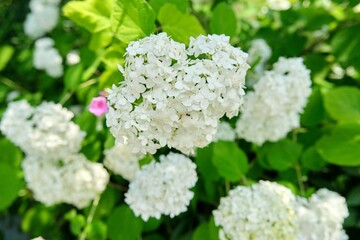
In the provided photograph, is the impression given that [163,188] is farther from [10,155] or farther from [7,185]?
[10,155]

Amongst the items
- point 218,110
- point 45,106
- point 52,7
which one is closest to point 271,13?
point 52,7

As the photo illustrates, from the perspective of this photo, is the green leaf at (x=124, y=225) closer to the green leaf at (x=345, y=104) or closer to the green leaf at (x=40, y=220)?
the green leaf at (x=40, y=220)

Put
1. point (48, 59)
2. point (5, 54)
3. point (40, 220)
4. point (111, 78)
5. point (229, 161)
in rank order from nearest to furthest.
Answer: point (111, 78) < point (229, 161) < point (40, 220) < point (48, 59) < point (5, 54)

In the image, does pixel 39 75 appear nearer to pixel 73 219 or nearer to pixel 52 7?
pixel 52 7

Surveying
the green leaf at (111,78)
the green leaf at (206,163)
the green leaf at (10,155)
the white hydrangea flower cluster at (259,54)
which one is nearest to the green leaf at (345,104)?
the white hydrangea flower cluster at (259,54)

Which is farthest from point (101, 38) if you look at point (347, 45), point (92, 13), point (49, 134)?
point (347, 45)

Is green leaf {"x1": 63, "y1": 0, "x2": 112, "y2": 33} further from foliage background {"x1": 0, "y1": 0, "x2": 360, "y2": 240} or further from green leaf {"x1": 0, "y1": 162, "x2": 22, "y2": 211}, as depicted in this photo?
green leaf {"x1": 0, "y1": 162, "x2": 22, "y2": 211}

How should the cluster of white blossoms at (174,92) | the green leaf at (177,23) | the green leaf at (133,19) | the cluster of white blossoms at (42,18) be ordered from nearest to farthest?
the cluster of white blossoms at (174,92)
the green leaf at (133,19)
the green leaf at (177,23)
the cluster of white blossoms at (42,18)
